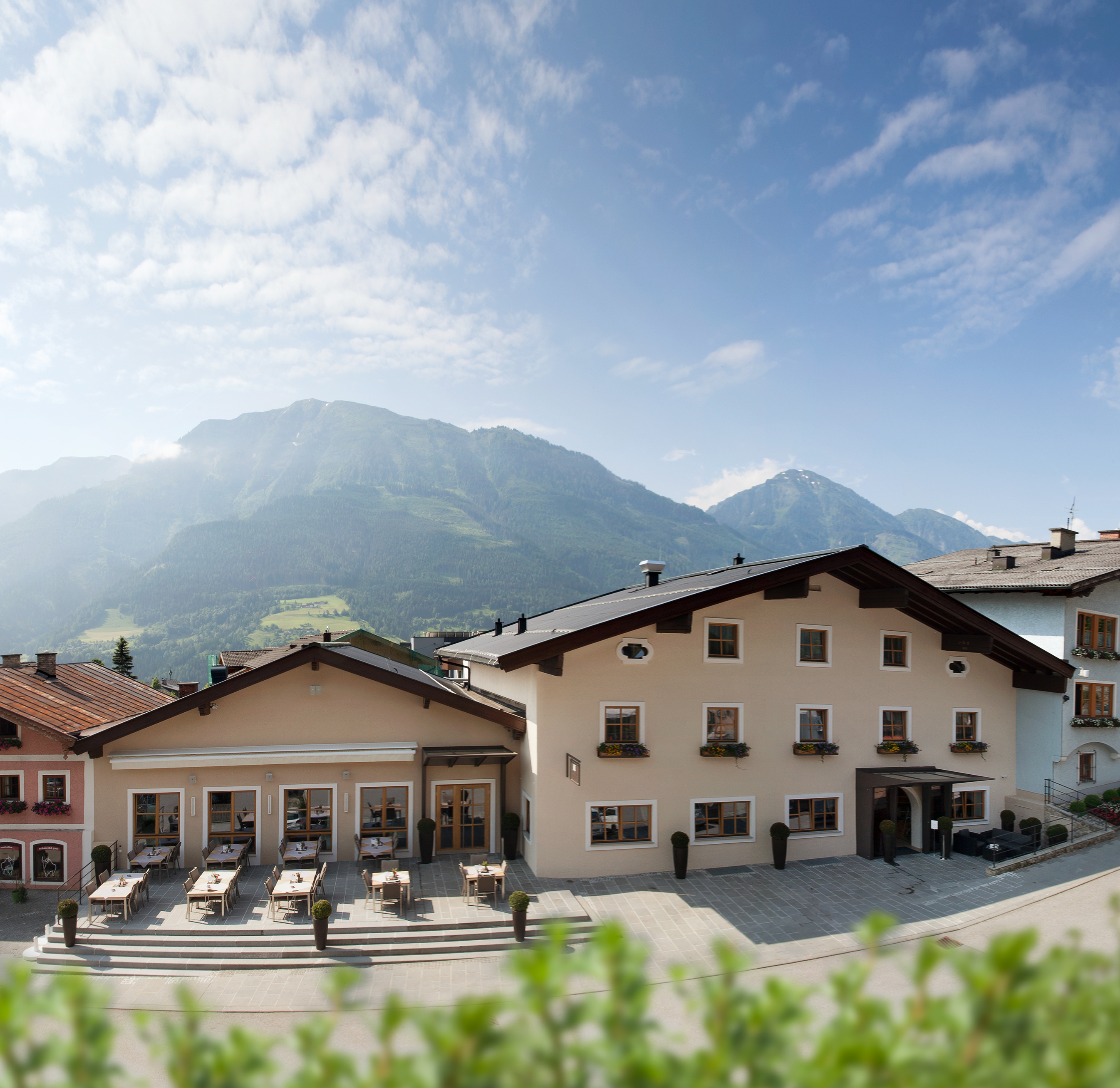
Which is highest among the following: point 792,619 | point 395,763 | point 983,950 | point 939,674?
point 792,619

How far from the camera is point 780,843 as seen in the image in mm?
17812

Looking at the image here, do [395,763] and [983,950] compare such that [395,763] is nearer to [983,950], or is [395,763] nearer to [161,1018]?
[983,950]

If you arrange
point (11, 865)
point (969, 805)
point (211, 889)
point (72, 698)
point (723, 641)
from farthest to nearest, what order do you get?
point (72, 698) < point (969, 805) < point (723, 641) < point (11, 865) < point (211, 889)

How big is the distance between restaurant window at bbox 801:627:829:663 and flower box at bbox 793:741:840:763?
2219 mm

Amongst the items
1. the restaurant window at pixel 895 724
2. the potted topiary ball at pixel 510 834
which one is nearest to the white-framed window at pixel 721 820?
the potted topiary ball at pixel 510 834

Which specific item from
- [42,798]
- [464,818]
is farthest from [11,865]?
[464,818]

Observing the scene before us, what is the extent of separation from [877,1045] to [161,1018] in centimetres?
307

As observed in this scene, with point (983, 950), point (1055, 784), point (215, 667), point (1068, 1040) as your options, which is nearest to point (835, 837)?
point (983, 950)

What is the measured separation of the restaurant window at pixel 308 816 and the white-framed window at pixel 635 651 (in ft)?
28.0

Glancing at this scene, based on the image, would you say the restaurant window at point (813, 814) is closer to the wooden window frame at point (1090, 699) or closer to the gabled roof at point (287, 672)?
the gabled roof at point (287, 672)

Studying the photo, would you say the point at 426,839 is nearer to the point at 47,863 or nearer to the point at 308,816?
the point at 308,816

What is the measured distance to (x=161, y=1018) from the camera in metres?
3.11

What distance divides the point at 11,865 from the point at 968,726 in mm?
26953

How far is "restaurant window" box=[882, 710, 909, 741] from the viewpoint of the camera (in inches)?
776
